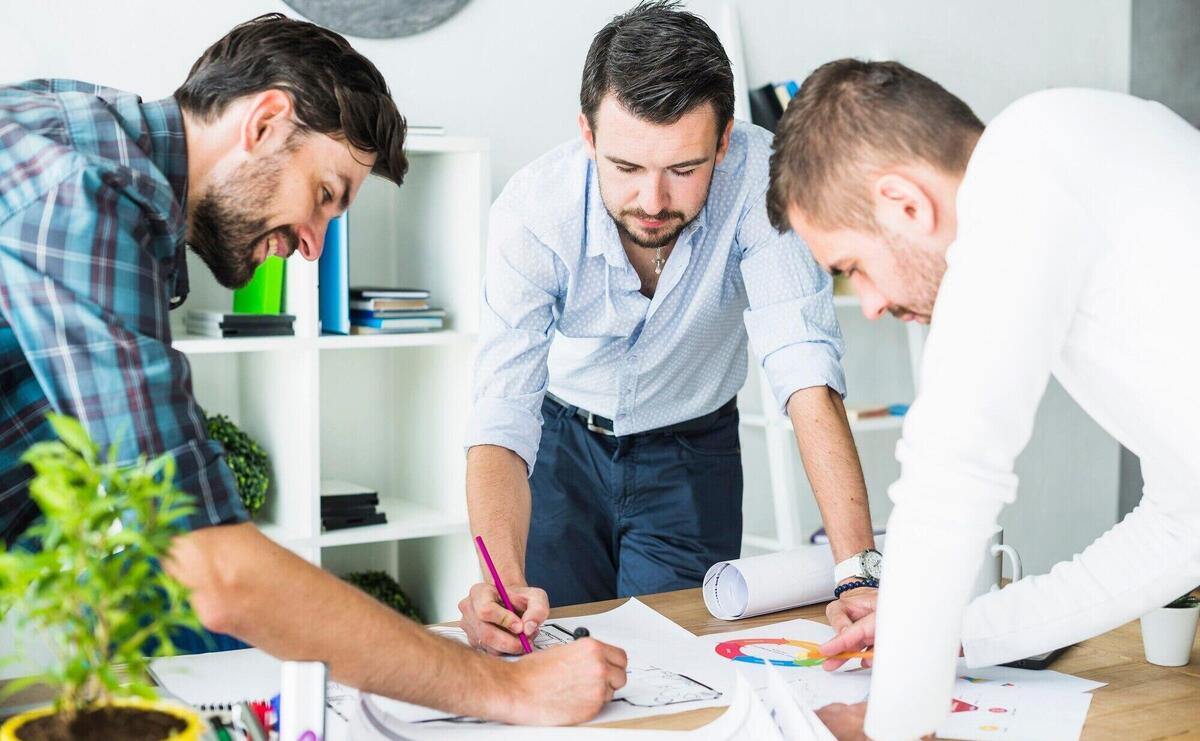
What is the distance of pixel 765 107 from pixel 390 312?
1309 millimetres

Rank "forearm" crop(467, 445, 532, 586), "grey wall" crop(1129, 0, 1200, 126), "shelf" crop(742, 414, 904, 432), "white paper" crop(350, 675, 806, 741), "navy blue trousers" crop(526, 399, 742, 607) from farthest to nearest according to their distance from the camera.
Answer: "grey wall" crop(1129, 0, 1200, 126)
"shelf" crop(742, 414, 904, 432)
"navy blue trousers" crop(526, 399, 742, 607)
"forearm" crop(467, 445, 532, 586)
"white paper" crop(350, 675, 806, 741)

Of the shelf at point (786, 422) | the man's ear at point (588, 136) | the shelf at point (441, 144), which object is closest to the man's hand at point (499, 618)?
the man's ear at point (588, 136)

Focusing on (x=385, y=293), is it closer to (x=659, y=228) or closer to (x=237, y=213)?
(x=659, y=228)

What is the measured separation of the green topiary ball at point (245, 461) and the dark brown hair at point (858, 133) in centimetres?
165

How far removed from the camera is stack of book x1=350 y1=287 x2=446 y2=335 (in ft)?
8.70

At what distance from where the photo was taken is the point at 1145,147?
3.50 feet

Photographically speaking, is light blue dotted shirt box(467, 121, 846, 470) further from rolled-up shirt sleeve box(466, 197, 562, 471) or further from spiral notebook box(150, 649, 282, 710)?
spiral notebook box(150, 649, 282, 710)

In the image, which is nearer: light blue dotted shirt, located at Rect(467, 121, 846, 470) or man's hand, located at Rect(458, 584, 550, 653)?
man's hand, located at Rect(458, 584, 550, 653)

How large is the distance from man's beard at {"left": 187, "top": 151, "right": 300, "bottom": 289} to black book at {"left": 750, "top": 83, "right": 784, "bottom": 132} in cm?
210

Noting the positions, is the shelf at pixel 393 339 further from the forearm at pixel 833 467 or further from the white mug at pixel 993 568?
the white mug at pixel 993 568

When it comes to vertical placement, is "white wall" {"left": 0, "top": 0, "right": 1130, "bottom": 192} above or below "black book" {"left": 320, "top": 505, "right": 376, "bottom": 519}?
above

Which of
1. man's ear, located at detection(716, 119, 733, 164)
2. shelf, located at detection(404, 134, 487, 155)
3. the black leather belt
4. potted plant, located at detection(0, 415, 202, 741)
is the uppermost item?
man's ear, located at detection(716, 119, 733, 164)

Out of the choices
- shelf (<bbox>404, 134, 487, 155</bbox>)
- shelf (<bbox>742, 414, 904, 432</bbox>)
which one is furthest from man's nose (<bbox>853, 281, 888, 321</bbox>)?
shelf (<bbox>742, 414, 904, 432</bbox>)

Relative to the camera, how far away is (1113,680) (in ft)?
4.47
